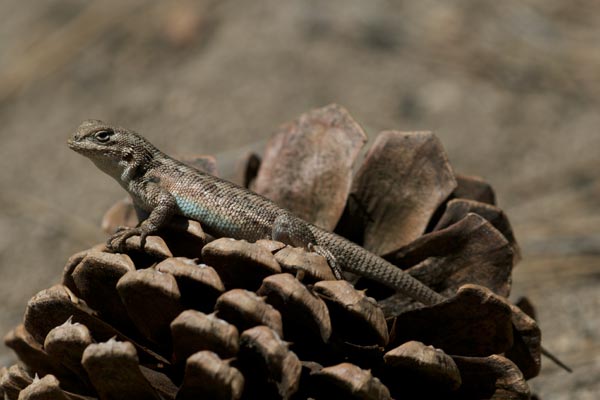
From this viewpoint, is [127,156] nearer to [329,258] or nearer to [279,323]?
[329,258]

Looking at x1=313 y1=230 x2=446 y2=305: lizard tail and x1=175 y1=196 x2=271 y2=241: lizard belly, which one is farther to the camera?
x1=175 y1=196 x2=271 y2=241: lizard belly

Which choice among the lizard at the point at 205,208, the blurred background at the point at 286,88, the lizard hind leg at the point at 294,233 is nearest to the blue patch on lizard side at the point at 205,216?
the lizard at the point at 205,208

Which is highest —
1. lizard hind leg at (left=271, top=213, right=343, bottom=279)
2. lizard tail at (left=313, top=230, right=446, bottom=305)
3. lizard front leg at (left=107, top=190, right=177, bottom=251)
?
lizard front leg at (left=107, top=190, right=177, bottom=251)

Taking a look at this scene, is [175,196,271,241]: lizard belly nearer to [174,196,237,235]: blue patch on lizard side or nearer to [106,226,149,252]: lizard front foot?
[174,196,237,235]: blue patch on lizard side

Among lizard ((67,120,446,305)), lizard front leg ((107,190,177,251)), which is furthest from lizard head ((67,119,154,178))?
lizard front leg ((107,190,177,251))

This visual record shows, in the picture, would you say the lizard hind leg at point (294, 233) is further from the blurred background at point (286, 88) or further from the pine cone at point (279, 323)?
the blurred background at point (286, 88)

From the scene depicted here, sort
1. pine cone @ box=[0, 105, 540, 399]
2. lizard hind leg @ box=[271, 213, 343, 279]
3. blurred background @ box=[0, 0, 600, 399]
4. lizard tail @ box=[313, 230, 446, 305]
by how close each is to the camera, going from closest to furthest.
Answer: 1. pine cone @ box=[0, 105, 540, 399]
2. lizard tail @ box=[313, 230, 446, 305]
3. lizard hind leg @ box=[271, 213, 343, 279]
4. blurred background @ box=[0, 0, 600, 399]

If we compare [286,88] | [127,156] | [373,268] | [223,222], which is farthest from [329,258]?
[286,88]
